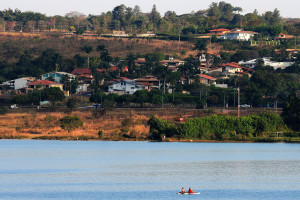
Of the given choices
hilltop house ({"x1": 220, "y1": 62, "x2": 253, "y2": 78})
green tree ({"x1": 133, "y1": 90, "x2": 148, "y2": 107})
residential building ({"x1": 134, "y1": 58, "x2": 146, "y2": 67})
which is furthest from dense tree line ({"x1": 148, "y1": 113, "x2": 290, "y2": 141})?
residential building ({"x1": 134, "y1": 58, "x2": 146, "y2": 67})

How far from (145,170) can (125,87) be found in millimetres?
82740

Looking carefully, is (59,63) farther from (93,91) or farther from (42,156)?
(42,156)

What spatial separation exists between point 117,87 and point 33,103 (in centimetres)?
2535

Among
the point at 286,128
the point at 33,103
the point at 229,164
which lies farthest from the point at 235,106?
the point at 229,164

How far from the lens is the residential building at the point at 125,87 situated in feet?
469

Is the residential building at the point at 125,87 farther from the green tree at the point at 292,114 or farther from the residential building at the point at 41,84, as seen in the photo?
the green tree at the point at 292,114

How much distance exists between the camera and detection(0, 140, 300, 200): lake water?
1882 inches

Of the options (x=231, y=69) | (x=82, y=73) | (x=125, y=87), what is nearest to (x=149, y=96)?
(x=125, y=87)

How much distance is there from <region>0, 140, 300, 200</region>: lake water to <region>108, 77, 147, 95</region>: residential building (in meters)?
52.7

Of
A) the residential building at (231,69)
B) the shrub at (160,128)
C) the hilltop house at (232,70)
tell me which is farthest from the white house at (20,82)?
the shrub at (160,128)

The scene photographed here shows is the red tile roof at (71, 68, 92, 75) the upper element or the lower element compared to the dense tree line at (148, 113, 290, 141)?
upper

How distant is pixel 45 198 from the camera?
4528 centimetres

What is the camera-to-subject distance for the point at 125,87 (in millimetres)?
144000

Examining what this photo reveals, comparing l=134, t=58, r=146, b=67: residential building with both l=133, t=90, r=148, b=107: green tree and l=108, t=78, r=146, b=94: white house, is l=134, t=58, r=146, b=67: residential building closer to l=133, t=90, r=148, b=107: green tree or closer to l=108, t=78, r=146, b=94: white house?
l=108, t=78, r=146, b=94: white house
